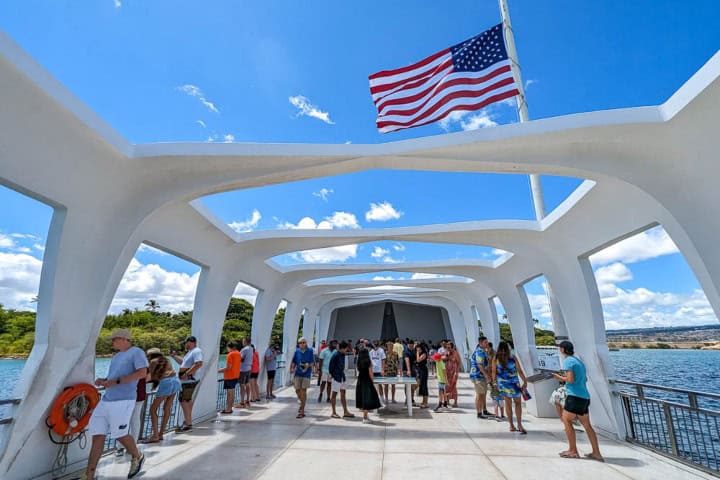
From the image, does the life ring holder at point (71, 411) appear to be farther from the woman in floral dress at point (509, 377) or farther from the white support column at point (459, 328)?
A: the white support column at point (459, 328)

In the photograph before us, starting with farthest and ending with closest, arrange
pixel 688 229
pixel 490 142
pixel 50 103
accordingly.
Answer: pixel 490 142, pixel 688 229, pixel 50 103

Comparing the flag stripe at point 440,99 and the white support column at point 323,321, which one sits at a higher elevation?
the flag stripe at point 440,99

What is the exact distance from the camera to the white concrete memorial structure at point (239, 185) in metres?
3.79

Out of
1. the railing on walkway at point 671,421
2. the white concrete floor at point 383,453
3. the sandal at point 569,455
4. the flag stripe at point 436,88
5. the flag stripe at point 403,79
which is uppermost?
the flag stripe at point 403,79

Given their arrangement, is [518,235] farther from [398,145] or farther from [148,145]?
[148,145]

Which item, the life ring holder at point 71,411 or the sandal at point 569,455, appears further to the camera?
the sandal at point 569,455

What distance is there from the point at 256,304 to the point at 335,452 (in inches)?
290

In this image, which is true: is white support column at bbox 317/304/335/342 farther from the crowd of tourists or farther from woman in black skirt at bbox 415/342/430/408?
woman in black skirt at bbox 415/342/430/408

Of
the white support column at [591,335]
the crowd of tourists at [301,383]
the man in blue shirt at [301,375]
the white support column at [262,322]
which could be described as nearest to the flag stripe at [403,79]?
the white support column at [591,335]

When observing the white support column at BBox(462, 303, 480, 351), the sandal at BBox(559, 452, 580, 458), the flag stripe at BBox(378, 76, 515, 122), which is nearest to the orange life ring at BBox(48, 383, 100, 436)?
the flag stripe at BBox(378, 76, 515, 122)

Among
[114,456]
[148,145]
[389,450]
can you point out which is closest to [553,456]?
[389,450]

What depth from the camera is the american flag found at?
6.03 meters

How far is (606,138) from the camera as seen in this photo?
445 cm

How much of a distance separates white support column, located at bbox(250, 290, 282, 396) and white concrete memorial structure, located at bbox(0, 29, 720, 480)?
3.69 meters
